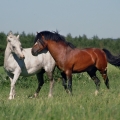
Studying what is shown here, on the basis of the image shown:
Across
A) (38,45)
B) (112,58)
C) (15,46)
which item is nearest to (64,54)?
(38,45)

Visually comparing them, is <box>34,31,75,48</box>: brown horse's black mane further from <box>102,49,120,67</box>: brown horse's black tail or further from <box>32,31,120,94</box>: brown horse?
<box>102,49,120,67</box>: brown horse's black tail

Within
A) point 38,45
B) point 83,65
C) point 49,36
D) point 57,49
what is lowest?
point 83,65

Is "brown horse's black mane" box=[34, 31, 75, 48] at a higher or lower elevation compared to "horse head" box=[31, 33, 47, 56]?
higher

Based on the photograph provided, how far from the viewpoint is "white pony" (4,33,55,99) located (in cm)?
1227

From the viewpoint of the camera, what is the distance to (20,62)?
12.7 m

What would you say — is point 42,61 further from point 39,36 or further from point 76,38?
point 76,38

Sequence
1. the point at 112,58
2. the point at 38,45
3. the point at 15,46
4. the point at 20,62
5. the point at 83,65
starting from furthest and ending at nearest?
the point at 112,58, the point at 83,65, the point at 38,45, the point at 20,62, the point at 15,46

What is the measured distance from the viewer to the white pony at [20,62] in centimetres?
1227

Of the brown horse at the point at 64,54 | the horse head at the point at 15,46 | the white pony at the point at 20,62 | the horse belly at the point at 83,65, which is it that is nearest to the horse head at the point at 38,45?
the brown horse at the point at 64,54

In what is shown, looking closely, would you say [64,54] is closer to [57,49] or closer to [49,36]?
[57,49]

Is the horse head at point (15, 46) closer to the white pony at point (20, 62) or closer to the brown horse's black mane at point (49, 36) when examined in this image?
the white pony at point (20, 62)

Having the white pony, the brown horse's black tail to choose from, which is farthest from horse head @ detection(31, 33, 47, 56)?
the brown horse's black tail

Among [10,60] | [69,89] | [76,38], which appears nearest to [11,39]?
[10,60]

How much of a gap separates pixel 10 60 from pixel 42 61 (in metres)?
1.22
